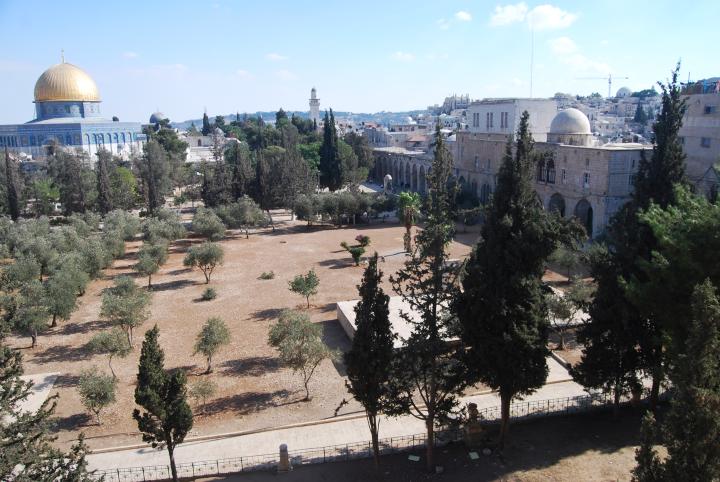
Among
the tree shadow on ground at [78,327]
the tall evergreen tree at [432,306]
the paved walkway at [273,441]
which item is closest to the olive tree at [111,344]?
the paved walkway at [273,441]

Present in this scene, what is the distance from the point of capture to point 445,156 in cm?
1264

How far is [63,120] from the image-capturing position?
76.0 metres

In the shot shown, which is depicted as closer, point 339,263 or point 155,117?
point 339,263

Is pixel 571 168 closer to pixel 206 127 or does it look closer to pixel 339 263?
pixel 339 263

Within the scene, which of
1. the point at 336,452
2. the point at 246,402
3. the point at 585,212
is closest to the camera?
the point at 336,452

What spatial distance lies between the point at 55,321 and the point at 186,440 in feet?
44.1

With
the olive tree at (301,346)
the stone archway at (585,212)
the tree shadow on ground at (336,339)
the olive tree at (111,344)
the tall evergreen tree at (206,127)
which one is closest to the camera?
the olive tree at (301,346)

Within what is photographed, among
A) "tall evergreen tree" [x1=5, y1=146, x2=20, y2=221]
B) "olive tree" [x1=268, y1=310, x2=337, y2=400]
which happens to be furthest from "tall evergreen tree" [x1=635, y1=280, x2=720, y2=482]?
"tall evergreen tree" [x1=5, y1=146, x2=20, y2=221]

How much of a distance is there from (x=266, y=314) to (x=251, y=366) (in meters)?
5.57

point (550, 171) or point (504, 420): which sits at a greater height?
point (550, 171)

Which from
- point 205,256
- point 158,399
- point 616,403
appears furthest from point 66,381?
point 616,403

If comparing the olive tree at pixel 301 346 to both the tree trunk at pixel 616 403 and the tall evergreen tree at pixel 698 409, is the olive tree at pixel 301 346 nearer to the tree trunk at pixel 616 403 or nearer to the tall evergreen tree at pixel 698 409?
the tree trunk at pixel 616 403

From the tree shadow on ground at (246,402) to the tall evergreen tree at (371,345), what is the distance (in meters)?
5.78

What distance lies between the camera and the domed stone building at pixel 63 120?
74.9 m
